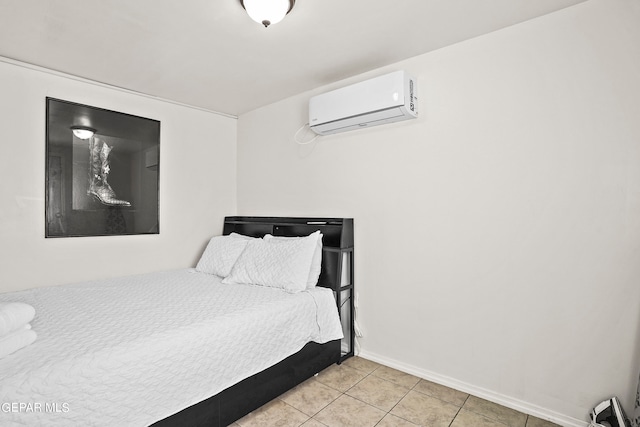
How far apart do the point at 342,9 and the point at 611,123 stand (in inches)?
62.0

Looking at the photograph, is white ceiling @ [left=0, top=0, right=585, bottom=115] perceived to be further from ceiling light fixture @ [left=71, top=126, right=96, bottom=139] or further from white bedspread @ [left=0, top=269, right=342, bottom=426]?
white bedspread @ [left=0, top=269, right=342, bottom=426]

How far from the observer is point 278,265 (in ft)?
8.57

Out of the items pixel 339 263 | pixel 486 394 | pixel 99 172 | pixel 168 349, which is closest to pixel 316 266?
pixel 339 263

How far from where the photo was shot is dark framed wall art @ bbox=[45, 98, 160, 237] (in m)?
2.71

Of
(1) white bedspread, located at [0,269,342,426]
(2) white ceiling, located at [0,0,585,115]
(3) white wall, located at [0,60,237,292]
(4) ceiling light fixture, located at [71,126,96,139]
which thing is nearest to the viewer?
(1) white bedspread, located at [0,269,342,426]

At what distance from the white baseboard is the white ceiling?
232cm

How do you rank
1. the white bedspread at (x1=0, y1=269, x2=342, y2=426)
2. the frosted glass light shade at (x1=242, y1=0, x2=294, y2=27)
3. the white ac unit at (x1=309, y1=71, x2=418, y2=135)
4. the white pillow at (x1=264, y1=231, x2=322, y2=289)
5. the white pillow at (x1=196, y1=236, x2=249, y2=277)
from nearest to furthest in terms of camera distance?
the white bedspread at (x1=0, y1=269, x2=342, y2=426) < the frosted glass light shade at (x1=242, y1=0, x2=294, y2=27) < the white ac unit at (x1=309, y1=71, x2=418, y2=135) < the white pillow at (x1=264, y1=231, x2=322, y2=289) < the white pillow at (x1=196, y1=236, x2=249, y2=277)

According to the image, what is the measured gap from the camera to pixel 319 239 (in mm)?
2770

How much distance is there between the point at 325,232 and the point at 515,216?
55.9 inches

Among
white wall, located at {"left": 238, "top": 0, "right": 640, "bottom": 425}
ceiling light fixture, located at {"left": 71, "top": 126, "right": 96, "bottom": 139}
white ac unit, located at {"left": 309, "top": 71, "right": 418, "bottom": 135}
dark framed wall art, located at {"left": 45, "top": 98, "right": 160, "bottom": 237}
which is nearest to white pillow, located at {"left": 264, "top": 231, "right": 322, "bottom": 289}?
white wall, located at {"left": 238, "top": 0, "right": 640, "bottom": 425}

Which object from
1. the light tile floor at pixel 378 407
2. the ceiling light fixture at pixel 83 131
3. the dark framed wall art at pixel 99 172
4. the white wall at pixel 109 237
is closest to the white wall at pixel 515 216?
the light tile floor at pixel 378 407

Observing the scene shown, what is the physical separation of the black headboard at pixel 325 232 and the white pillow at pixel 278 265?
14 cm

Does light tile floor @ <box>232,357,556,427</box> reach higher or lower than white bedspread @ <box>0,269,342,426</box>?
lower

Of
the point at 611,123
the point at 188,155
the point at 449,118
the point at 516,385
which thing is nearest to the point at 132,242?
the point at 188,155
